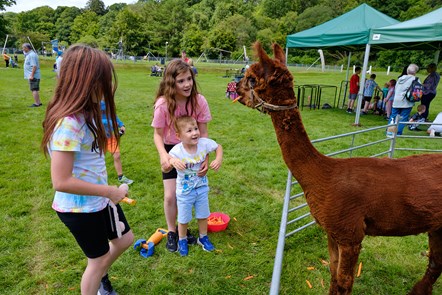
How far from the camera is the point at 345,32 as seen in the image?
9727mm

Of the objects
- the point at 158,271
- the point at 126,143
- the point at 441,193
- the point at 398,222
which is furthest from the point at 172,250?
the point at 126,143

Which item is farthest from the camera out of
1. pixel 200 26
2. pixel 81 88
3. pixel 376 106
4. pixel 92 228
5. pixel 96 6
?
pixel 96 6

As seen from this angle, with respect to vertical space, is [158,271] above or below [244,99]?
below

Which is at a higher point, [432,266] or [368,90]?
[368,90]

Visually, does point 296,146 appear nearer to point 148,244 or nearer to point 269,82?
point 269,82

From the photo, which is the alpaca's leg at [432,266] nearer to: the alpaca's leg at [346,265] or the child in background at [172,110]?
the alpaca's leg at [346,265]

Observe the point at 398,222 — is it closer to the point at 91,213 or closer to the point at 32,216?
the point at 91,213

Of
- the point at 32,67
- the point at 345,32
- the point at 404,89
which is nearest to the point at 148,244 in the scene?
the point at 404,89

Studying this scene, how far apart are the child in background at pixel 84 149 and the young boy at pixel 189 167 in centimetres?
83

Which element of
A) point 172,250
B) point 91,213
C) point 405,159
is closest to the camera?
point 91,213

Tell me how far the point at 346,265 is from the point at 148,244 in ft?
6.90

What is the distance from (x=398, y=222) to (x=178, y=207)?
2.02 meters

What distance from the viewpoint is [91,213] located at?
1.91m

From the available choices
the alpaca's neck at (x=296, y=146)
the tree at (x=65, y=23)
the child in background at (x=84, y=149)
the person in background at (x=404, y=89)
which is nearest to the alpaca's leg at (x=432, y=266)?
the alpaca's neck at (x=296, y=146)
